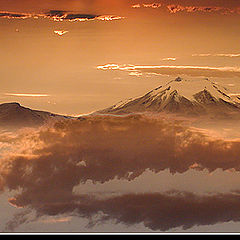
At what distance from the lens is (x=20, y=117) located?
4324 millimetres

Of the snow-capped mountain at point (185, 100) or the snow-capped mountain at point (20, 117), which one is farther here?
the snow-capped mountain at point (185, 100)

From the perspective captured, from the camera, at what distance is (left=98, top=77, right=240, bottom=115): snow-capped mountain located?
14.3 feet

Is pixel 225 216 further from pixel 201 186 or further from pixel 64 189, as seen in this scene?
pixel 64 189

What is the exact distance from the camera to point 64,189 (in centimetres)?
432

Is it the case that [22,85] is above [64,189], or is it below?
above

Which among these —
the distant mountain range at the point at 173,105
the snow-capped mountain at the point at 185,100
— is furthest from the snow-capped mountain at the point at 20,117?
the snow-capped mountain at the point at 185,100

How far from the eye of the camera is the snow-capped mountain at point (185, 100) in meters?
4.35

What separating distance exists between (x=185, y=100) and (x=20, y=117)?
1.53m

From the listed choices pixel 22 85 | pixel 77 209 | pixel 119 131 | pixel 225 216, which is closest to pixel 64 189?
pixel 77 209

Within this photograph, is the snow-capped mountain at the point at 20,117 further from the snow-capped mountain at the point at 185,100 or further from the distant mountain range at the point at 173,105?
the snow-capped mountain at the point at 185,100

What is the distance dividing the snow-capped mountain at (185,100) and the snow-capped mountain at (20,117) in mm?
527

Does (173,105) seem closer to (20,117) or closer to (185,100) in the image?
(185,100)
